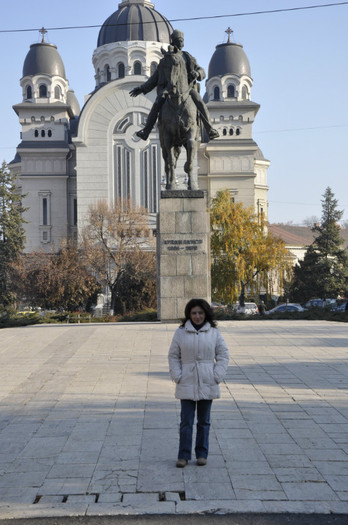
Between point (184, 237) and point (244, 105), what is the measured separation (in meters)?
57.5

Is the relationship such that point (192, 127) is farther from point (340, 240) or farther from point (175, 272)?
point (340, 240)

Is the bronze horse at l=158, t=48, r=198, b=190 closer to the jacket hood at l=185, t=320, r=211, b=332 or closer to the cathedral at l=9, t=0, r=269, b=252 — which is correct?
the jacket hood at l=185, t=320, r=211, b=332

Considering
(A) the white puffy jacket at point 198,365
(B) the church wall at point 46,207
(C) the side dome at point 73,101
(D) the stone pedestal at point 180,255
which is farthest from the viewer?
(C) the side dome at point 73,101

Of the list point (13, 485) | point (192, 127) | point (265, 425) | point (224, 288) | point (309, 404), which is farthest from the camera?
point (224, 288)

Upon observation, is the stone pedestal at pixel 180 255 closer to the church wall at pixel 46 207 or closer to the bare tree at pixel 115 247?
the bare tree at pixel 115 247

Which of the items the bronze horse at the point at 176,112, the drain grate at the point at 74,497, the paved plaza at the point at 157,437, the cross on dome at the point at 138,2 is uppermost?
the cross on dome at the point at 138,2

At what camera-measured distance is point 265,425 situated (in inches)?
282

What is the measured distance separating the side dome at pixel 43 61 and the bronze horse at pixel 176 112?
2332 inches

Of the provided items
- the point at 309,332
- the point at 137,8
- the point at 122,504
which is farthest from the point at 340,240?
the point at 122,504

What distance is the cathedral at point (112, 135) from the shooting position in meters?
64.5

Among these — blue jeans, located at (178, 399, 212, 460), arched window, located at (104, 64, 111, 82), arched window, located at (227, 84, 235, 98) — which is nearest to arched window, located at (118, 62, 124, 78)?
arched window, located at (104, 64, 111, 82)

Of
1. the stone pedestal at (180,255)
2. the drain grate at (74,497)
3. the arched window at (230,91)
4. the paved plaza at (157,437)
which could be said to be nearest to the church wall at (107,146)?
the arched window at (230,91)

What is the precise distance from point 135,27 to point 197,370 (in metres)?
68.5

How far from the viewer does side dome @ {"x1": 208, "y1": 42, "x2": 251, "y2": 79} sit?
72375 millimetres
